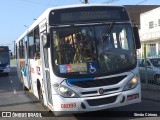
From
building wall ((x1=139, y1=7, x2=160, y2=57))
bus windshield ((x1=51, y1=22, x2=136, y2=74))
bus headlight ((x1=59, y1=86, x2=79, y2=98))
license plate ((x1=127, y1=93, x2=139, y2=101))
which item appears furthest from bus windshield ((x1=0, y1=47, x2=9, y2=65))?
license plate ((x1=127, y1=93, x2=139, y2=101))

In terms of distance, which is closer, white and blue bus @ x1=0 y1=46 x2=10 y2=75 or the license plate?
the license plate

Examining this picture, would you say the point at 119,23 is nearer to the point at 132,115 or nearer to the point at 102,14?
the point at 102,14

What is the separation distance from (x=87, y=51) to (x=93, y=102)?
4.17 ft

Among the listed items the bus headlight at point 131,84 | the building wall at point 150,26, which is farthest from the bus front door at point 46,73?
the building wall at point 150,26

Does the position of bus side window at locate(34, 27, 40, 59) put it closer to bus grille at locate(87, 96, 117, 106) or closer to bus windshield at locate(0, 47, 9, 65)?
bus grille at locate(87, 96, 117, 106)

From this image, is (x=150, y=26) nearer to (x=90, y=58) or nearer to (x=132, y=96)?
(x=132, y=96)

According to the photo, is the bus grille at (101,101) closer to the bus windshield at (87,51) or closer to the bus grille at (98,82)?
the bus grille at (98,82)

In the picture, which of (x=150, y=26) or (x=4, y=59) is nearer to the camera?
(x=4, y=59)

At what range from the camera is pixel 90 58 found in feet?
31.4

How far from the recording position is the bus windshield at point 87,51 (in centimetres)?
952

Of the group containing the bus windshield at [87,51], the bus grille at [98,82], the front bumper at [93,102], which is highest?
the bus windshield at [87,51]

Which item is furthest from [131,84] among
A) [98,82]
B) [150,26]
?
[150,26]

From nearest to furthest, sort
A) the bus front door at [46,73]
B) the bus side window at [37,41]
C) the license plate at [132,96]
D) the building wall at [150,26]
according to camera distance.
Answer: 1. the license plate at [132,96]
2. the bus front door at [46,73]
3. the bus side window at [37,41]
4. the building wall at [150,26]

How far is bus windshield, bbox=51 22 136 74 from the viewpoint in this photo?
375 inches
